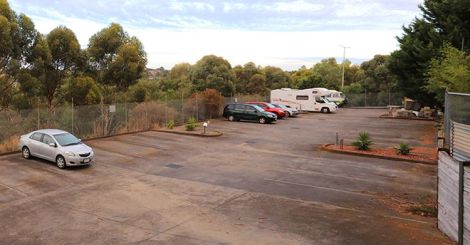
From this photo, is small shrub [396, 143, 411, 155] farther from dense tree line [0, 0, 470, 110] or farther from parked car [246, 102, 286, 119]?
parked car [246, 102, 286, 119]

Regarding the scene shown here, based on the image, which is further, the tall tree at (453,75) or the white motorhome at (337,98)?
the white motorhome at (337,98)

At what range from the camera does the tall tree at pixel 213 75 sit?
4844 centimetres

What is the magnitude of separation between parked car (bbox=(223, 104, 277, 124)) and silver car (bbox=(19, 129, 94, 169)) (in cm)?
1912

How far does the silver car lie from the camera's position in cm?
1709

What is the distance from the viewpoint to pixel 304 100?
48.9 metres

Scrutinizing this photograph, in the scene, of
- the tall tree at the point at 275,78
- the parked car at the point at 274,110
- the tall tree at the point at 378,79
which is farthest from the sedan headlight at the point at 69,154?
the tall tree at the point at 378,79

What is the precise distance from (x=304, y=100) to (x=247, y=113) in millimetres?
15036

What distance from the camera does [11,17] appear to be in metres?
22.3

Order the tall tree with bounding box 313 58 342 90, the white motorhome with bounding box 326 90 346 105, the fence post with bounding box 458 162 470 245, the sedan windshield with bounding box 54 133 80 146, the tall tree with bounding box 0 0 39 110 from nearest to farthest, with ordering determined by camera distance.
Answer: the fence post with bounding box 458 162 470 245 → the sedan windshield with bounding box 54 133 80 146 → the tall tree with bounding box 0 0 39 110 → the white motorhome with bounding box 326 90 346 105 → the tall tree with bounding box 313 58 342 90

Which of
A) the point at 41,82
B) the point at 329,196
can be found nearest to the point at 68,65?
the point at 41,82

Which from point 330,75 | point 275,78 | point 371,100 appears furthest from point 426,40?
point 330,75

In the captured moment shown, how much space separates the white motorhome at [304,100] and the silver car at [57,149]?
108 ft

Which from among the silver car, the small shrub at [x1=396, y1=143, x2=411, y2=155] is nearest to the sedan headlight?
the silver car

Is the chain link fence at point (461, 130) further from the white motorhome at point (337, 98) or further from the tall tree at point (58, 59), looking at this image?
the white motorhome at point (337, 98)
